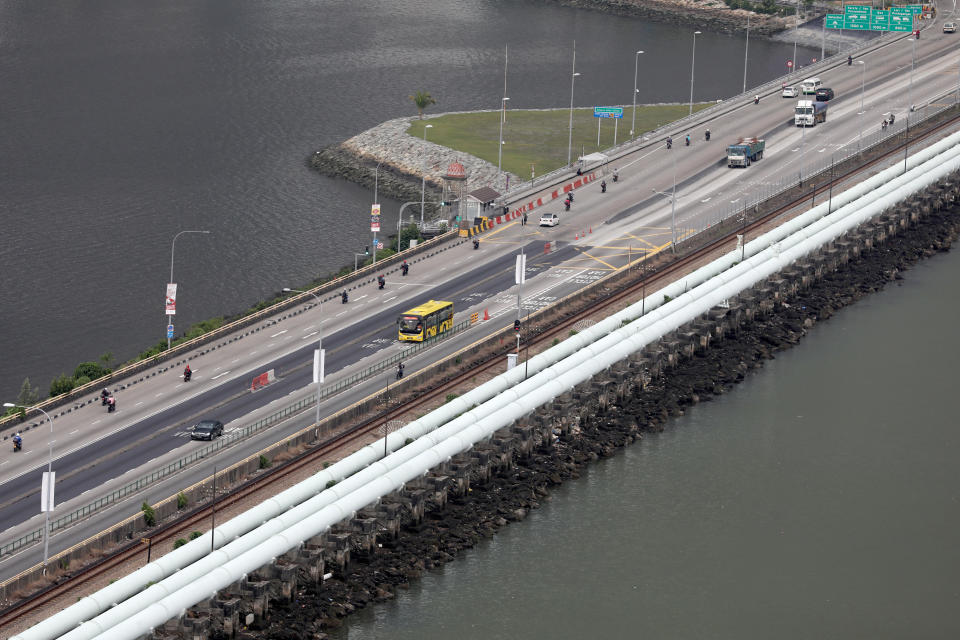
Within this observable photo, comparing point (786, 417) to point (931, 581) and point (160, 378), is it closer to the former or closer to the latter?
point (931, 581)

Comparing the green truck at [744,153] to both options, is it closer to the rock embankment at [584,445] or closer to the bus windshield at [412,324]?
the rock embankment at [584,445]

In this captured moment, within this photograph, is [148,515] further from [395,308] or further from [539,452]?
[395,308]

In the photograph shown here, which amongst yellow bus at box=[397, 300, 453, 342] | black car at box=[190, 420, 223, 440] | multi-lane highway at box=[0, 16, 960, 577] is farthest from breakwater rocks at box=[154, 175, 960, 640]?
yellow bus at box=[397, 300, 453, 342]

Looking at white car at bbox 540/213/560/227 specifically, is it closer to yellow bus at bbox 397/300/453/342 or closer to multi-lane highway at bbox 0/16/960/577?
multi-lane highway at bbox 0/16/960/577

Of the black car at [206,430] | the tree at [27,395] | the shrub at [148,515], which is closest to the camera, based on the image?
the shrub at [148,515]

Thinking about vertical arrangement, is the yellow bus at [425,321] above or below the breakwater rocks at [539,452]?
above

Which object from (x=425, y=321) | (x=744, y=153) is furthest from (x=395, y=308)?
(x=744, y=153)

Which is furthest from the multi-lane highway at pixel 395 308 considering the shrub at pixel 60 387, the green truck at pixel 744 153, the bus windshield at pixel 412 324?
the shrub at pixel 60 387
